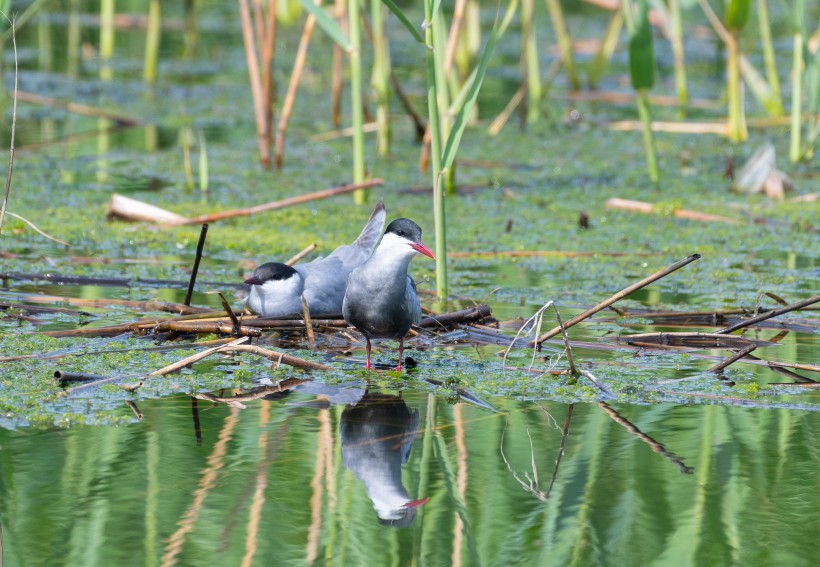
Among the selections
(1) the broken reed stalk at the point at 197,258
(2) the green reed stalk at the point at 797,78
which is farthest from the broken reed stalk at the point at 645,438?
(2) the green reed stalk at the point at 797,78

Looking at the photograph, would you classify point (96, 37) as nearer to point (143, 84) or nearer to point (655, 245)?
point (143, 84)

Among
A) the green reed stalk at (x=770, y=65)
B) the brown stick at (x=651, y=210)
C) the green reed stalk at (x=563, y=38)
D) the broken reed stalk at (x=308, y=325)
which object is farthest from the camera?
the green reed stalk at (x=563, y=38)

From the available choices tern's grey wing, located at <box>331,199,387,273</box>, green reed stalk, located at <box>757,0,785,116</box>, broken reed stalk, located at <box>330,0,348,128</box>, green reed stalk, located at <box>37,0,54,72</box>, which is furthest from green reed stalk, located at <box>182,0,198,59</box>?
tern's grey wing, located at <box>331,199,387,273</box>

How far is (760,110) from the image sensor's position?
11617 mm

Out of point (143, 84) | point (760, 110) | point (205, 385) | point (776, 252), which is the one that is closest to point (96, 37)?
point (143, 84)

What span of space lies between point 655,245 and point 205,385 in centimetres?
354

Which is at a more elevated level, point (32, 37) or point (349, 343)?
point (32, 37)

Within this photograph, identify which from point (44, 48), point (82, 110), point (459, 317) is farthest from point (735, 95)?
point (44, 48)

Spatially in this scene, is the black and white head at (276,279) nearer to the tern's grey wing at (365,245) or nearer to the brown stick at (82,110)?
the tern's grey wing at (365,245)

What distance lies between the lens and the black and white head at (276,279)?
194 inches

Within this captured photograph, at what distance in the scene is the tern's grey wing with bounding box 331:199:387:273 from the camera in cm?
514

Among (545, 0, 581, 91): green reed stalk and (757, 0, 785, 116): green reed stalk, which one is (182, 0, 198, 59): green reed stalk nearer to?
(545, 0, 581, 91): green reed stalk

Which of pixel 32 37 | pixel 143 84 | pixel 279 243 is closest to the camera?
pixel 279 243

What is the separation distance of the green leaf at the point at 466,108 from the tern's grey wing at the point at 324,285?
0.65 meters
